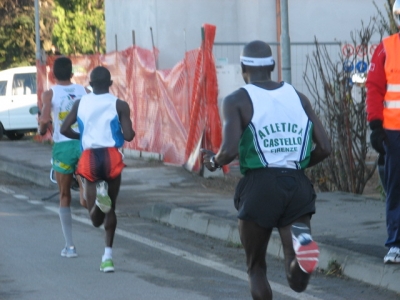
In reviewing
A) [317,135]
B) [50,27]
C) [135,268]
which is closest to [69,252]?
[135,268]

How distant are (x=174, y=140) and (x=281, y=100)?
11.4 metres

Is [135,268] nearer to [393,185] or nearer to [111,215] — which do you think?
[111,215]

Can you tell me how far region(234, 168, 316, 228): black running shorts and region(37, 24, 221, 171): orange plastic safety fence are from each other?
9.10 m

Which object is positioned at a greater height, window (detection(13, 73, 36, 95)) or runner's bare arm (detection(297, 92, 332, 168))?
runner's bare arm (detection(297, 92, 332, 168))

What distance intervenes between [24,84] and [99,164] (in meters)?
18.6

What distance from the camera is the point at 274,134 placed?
16.2ft

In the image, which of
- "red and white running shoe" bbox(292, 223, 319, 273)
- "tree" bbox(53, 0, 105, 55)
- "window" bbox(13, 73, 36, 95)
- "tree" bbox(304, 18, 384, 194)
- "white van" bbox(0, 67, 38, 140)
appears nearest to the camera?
"red and white running shoe" bbox(292, 223, 319, 273)

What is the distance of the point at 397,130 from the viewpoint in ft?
22.9

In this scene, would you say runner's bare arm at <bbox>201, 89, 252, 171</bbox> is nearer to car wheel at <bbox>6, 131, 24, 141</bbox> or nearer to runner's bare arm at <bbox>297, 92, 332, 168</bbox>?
runner's bare arm at <bbox>297, 92, 332, 168</bbox>

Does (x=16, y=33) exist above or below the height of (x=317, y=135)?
below

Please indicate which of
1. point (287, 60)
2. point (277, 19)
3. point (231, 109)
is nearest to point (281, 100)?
point (231, 109)

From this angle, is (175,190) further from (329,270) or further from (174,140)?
(329,270)

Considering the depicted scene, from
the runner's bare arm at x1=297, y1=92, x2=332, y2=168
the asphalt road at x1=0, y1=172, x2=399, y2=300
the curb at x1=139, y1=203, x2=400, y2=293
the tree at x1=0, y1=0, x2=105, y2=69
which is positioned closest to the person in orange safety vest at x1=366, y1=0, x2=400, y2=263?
the curb at x1=139, y1=203, x2=400, y2=293

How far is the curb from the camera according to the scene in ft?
22.9
